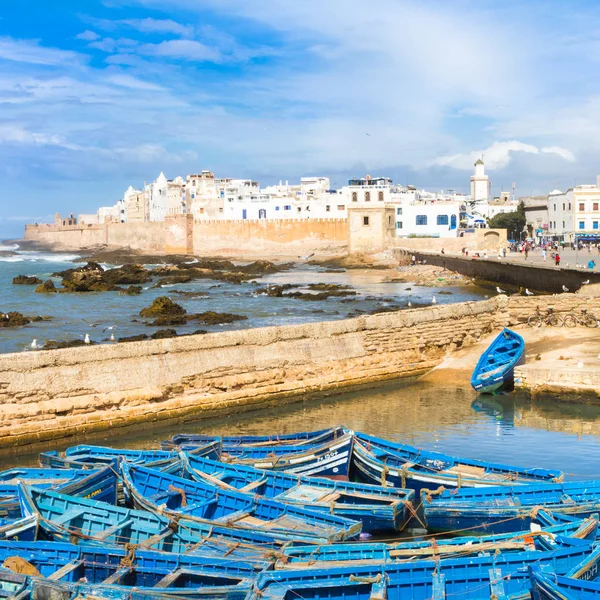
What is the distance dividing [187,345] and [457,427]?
582 cm

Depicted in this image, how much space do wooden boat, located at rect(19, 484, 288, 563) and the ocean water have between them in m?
17.4

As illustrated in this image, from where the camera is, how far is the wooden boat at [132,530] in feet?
31.1

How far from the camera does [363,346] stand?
68.4ft

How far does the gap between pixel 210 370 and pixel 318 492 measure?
703cm

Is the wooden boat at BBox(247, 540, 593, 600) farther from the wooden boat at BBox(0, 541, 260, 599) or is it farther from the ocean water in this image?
the ocean water

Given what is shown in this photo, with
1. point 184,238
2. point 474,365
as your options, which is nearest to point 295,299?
point 474,365

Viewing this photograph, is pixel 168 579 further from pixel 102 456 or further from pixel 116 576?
pixel 102 456

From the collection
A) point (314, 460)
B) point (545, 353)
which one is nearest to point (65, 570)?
point (314, 460)

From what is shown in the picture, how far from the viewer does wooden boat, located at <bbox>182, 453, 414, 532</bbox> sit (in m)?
11.0

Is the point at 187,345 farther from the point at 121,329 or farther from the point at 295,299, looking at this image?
the point at 295,299

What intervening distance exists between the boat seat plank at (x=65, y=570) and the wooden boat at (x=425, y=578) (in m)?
1.99

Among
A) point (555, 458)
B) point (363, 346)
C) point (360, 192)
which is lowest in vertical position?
point (555, 458)

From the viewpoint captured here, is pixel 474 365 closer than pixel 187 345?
No

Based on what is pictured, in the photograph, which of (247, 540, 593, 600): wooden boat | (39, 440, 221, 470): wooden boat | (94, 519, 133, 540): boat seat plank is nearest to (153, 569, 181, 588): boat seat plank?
(247, 540, 593, 600): wooden boat
